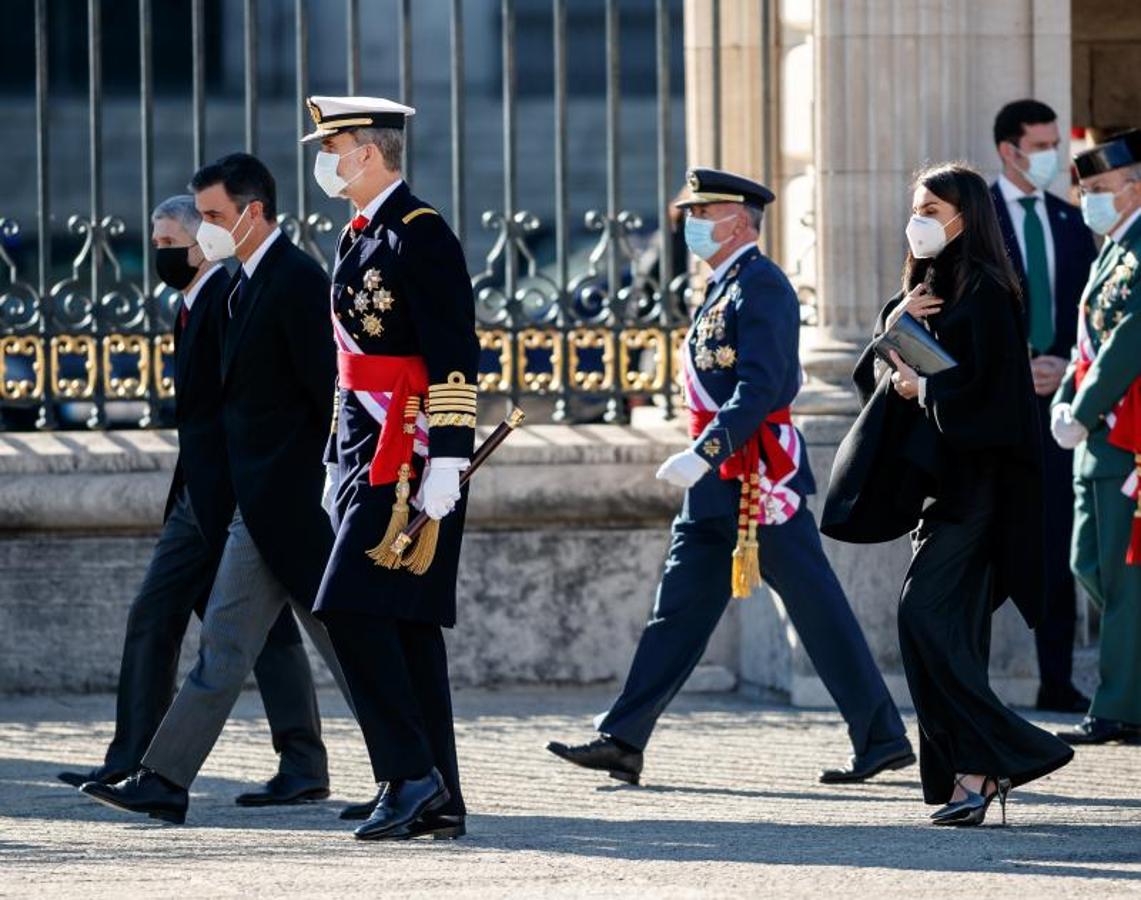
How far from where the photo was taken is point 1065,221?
939 cm

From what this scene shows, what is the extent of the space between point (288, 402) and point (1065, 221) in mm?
2910

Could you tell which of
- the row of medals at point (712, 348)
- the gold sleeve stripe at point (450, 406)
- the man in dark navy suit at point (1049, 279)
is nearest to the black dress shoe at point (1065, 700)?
the man in dark navy suit at point (1049, 279)

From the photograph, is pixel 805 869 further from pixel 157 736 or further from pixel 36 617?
pixel 36 617

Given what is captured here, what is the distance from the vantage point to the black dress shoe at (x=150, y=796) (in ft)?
24.1

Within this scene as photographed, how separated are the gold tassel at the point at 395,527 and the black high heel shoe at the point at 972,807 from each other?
54.5 inches

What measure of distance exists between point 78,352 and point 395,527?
10.8 ft

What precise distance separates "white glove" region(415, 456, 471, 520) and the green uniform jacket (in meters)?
2.38

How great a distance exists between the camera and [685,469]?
778 centimetres

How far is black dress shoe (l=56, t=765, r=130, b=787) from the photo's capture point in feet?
25.6

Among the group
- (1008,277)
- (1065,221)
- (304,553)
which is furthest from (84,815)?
(1065,221)

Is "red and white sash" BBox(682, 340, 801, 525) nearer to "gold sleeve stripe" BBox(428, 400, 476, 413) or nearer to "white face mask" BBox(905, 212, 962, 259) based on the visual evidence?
"white face mask" BBox(905, 212, 962, 259)

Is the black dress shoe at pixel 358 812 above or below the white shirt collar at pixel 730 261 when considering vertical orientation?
below

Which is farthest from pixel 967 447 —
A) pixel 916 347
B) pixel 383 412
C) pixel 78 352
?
pixel 78 352

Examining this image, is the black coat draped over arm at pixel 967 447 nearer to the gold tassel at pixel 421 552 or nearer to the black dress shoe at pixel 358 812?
the gold tassel at pixel 421 552
